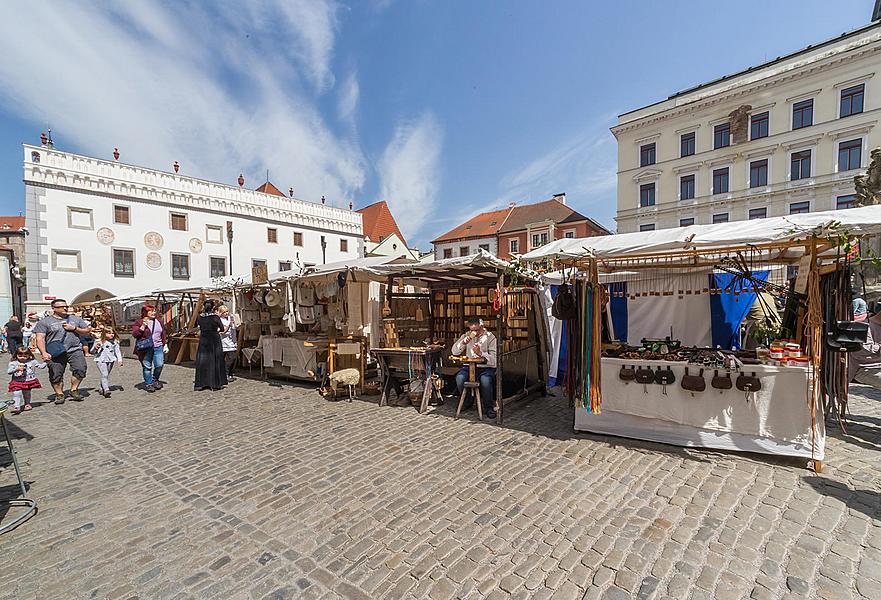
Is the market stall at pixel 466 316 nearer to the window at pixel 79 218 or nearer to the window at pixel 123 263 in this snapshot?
the window at pixel 123 263

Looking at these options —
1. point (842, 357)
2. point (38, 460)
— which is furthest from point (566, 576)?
point (38, 460)

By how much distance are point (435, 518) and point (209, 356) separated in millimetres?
6745

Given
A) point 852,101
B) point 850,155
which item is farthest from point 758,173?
point 852,101

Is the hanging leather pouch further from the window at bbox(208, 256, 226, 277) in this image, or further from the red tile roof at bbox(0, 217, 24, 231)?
the red tile roof at bbox(0, 217, 24, 231)

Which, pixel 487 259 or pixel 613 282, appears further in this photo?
pixel 613 282

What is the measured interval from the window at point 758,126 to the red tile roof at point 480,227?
1927cm

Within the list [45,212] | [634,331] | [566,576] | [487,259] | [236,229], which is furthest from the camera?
[236,229]

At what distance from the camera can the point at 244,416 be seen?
5.94m

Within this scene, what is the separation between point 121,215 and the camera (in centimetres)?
2066

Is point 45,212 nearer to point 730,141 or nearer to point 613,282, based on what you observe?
point 613,282

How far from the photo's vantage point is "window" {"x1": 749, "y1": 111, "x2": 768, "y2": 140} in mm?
25125

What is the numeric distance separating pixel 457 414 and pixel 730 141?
30573 mm

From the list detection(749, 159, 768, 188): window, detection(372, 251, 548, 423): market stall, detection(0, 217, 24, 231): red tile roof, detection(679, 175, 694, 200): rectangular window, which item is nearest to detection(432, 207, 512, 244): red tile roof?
detection(679, 175, 694, 200): rectangular window

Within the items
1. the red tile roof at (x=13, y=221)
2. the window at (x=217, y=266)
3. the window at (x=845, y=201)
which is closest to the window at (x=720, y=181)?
the window at (x=845, y=201)
